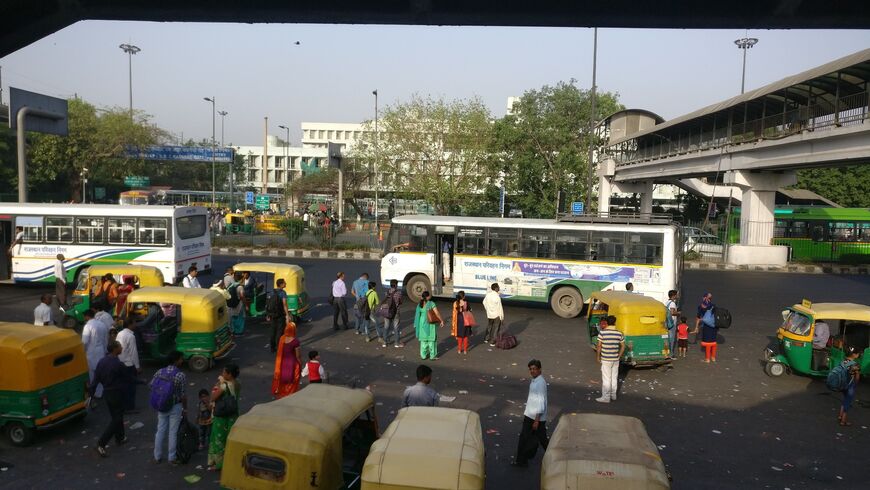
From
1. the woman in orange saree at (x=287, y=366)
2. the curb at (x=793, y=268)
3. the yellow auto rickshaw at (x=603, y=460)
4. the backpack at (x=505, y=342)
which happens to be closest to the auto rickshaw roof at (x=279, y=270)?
the backpack at (x=505, y=342)

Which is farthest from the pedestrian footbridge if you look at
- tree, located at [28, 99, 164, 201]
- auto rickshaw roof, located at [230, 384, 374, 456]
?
tree, located at [28, 99, 164, 201]

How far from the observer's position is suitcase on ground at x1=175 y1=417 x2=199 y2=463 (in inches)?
284

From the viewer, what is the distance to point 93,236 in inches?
747

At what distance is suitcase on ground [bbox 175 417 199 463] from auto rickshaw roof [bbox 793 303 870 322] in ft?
34.4

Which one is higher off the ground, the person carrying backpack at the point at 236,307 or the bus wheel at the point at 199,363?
the person carrying backpack at the point at 236,307

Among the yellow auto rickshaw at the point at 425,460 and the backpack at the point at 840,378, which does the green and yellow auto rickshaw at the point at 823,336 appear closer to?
the backpack at the point at 840,378

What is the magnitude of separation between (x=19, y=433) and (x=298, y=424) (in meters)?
4.84

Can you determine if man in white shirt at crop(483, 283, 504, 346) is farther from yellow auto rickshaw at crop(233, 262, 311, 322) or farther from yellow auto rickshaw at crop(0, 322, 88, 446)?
yellow auto rickshaw at crop(0, 322, 88, 446)

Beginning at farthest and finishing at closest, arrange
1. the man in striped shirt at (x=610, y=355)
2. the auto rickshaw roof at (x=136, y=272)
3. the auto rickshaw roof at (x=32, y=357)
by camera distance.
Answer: the auto rickshaw roof at (x=136, y=272), the man in striped shirt at (x=610, y=355), the auto rickshaw roof at (x=32, y=357)

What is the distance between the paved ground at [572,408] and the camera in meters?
7.16

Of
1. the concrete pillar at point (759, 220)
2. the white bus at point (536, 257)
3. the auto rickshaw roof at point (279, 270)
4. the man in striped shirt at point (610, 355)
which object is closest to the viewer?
the man in striped shirt at point (610, 355)

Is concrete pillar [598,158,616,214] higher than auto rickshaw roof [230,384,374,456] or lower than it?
higher

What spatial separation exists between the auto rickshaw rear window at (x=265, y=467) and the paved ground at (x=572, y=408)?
1.99 metres

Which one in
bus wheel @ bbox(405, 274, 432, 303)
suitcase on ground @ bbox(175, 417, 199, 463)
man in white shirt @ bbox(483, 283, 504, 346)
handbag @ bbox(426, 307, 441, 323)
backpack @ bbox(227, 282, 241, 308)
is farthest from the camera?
bus wheel @ bbox(405, 274, 432, 303)
